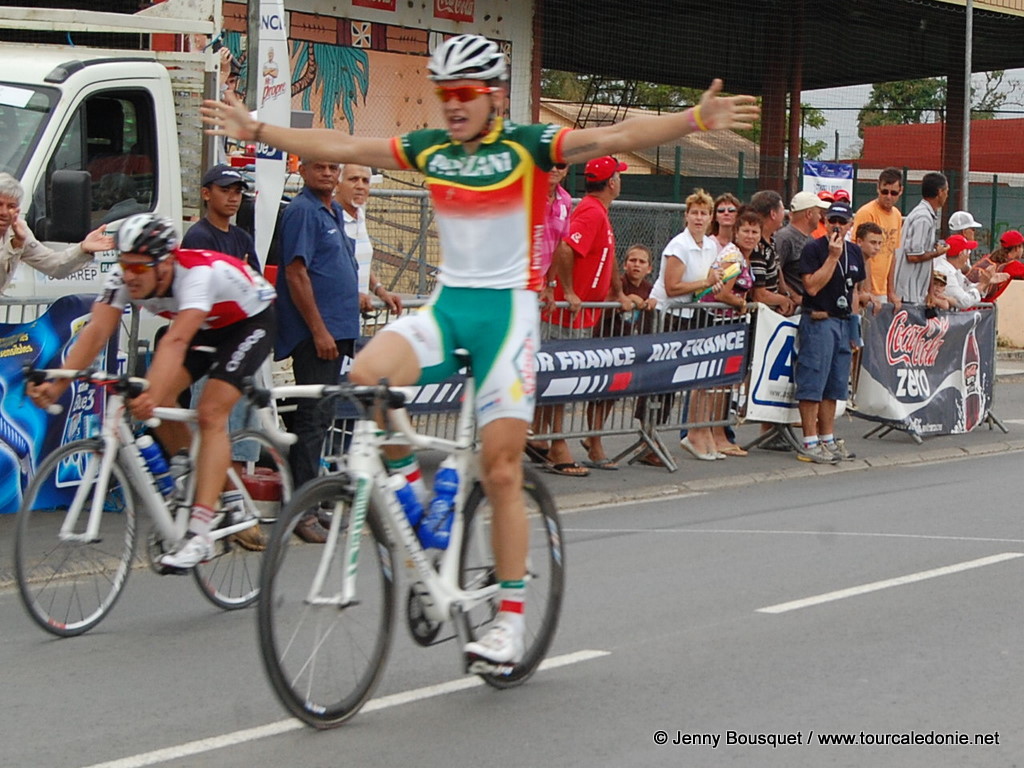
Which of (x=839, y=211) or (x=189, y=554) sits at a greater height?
(x=839, y=211)

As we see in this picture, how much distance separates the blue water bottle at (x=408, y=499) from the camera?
5473 mm

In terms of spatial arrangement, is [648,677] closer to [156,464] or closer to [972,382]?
[156,464]

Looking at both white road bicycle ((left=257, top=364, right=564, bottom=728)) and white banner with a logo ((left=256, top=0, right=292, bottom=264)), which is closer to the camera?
white road bicycle ((left=257, top=364, right=564, bottom=728))

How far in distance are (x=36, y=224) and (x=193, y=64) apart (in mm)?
1625

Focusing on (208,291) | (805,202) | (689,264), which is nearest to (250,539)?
(208,291)

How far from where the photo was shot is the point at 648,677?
620cm

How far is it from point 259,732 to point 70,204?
4.23 meters

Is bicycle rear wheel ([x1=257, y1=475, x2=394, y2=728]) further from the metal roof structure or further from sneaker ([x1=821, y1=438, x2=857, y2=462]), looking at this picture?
the metal roof structure

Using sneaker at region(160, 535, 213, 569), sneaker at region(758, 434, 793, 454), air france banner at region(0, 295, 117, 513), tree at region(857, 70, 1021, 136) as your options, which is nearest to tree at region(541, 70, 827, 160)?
tree at region(857, 70, 1021, 136)

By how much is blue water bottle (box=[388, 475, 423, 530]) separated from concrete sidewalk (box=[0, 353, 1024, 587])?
128 inches

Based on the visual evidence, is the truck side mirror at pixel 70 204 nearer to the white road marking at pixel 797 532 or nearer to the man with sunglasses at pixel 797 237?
the white road marking at pixel 797 532

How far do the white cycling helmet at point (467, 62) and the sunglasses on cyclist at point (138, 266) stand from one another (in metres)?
1.70

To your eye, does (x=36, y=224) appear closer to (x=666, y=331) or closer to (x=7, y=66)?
(x=7, y=66)

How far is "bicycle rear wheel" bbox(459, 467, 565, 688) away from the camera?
577cm
